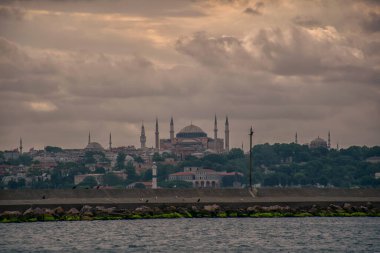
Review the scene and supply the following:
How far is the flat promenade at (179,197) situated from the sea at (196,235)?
845 cm

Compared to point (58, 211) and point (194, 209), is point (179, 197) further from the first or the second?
point (58, 211)

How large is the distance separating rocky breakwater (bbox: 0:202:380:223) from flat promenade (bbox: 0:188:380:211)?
5.53 ft

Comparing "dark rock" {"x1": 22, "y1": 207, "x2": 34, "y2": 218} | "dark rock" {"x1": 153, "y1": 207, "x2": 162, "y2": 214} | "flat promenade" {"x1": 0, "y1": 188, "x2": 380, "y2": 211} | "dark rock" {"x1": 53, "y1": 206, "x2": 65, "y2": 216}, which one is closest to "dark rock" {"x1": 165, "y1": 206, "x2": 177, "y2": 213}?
"dark rock" {"x1": 153, "y1": 207, "x2": 162, "y2": 214}

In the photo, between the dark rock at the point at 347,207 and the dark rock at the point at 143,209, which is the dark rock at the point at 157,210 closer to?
the dark rock at the point at 143,209

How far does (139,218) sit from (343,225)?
17.9 metres

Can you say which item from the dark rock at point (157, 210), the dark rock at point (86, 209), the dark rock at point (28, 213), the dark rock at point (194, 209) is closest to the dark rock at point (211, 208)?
the dark rock at point (194, 209)

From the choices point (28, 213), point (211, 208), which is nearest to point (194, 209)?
point (211, 208)

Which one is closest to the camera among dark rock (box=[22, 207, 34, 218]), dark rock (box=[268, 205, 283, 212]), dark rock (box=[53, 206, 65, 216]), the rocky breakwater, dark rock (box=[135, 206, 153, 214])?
dark rock (box=[22, 207, 34, 218])

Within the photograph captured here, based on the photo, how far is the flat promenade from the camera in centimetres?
10981

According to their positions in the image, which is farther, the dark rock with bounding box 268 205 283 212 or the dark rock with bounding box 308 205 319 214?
the dark rock with bounding box 308 205 319 214

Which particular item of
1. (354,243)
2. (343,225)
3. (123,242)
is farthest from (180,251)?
(343,225)

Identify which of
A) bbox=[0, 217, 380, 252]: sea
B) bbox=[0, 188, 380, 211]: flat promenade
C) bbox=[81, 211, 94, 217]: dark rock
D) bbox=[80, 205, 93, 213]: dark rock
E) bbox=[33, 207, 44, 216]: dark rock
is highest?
bbox=[0, 188, 380, 211]: flat promenade

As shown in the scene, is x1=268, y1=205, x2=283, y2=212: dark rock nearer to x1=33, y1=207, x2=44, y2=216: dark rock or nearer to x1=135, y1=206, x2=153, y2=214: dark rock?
x1=135, y1=206, x2=153, y2=214: dark rock

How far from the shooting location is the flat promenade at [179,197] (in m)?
110
